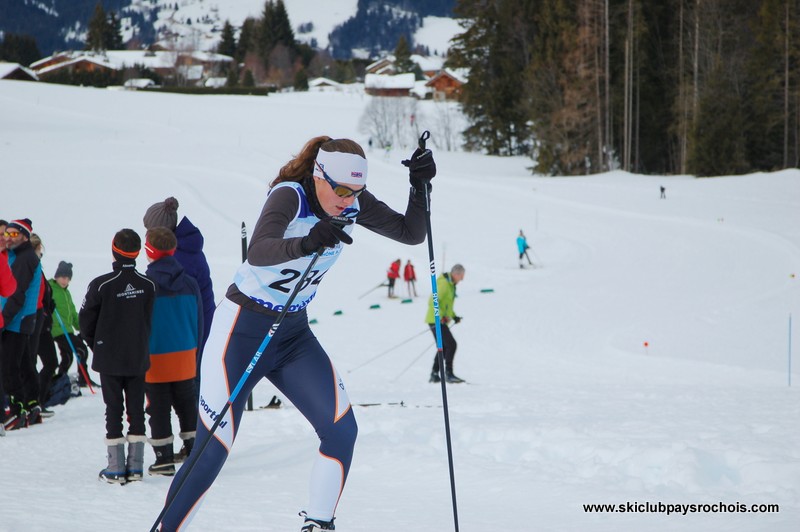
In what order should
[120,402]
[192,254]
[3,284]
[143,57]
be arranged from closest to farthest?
[120,402]
[192,254]
[3,284]
[143,57]

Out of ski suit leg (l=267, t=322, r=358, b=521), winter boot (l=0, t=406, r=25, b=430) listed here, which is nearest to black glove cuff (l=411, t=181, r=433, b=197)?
ski suit leg (l=267, t=322, r=358, b=521)

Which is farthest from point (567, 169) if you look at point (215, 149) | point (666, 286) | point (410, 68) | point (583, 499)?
point (410, 68)

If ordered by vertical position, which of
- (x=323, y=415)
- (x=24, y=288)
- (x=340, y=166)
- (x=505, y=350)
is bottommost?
(x=505, y=350)

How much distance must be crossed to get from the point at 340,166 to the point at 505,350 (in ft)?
40.0

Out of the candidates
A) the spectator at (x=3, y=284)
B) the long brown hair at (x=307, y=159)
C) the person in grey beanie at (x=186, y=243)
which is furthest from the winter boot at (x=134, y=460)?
the long brown hair at (x=307, y=159)

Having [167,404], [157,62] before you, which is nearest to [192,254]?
[167,404]

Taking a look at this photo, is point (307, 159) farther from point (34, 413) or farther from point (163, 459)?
point (34, 413)

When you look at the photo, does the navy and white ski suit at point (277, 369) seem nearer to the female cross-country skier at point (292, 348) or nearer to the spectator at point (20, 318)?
the female cross-country skier at point (292, 348)

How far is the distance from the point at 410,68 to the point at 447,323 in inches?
4765

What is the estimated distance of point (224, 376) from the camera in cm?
361

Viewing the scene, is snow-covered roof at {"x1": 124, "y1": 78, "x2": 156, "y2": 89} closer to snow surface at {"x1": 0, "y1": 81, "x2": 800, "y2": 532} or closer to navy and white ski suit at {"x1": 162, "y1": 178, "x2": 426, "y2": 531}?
snow surface at {"x1": 0, "y1": 81, "x2": 800, "y2": 532}

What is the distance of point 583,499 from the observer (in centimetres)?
477

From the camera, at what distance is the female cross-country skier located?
353cm

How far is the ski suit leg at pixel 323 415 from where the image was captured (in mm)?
3625
